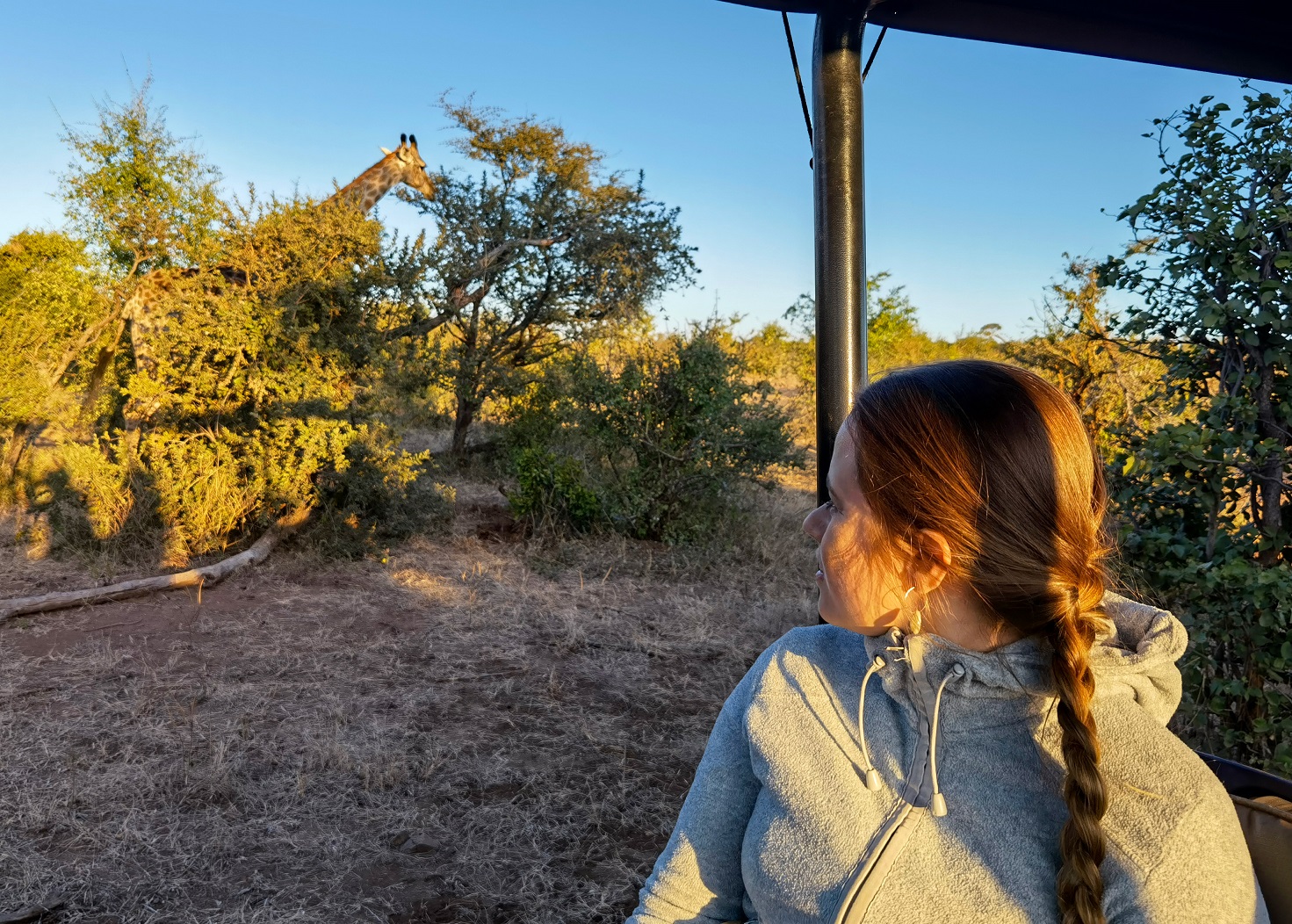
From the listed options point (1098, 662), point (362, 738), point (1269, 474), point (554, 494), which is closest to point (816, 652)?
point (1098, 662)

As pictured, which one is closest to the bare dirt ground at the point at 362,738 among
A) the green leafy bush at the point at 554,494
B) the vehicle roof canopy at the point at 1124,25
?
the green leafy bush at the point at 554,494

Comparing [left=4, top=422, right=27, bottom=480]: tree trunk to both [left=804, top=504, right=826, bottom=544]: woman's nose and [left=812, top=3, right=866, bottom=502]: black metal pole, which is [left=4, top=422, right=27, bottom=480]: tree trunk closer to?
[left=812, top=3, right=866, bottom=502]: black metal pole

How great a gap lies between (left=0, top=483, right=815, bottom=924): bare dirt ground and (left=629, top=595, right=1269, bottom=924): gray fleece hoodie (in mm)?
1675

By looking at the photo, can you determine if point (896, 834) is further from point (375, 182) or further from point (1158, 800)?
point (375, 182)

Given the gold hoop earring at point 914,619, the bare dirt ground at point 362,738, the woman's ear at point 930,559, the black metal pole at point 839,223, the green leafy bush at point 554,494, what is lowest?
the bare dirt ground at point 362,738

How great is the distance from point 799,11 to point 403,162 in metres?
9.55

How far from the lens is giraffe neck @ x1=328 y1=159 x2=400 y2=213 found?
9.95m

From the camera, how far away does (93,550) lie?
21.8 feet

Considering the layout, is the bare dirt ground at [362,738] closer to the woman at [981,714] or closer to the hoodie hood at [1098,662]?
the woman at [981,714]

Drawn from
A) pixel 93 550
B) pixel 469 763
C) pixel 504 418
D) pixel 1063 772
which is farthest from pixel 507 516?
pixel 1063 772

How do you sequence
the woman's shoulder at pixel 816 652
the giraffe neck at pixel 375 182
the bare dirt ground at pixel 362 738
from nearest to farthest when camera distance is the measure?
the woman's shoulder at pixel 816 652 → the bare dirt ground at pixel 362 738 → the giraffe neck at pixel 375 182

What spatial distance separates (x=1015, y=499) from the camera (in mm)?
997

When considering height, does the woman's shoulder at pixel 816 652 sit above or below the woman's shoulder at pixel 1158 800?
above

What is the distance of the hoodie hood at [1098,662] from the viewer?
976mm
